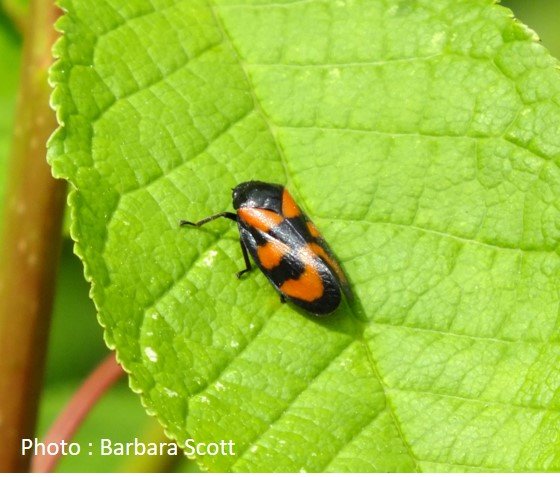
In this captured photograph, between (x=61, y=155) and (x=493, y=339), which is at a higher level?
(x=61, y=155)

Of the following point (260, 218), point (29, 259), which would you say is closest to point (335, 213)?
point (260, 218)

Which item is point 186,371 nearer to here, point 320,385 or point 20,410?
point 320,385

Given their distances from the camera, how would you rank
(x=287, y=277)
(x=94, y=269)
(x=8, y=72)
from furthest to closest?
(x=8, y=72) < (x=287, y=277) < (x=94, y=269)

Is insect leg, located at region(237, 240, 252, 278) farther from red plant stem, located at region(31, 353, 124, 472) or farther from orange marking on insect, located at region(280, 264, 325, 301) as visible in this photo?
red plant stem, located at region(31, 353, 124, 472)

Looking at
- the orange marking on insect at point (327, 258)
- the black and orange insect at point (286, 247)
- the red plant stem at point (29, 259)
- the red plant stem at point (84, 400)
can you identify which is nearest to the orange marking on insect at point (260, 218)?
the black and orange insect at point (286, 247)

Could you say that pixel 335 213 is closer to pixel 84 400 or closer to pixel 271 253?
pixel 271 253

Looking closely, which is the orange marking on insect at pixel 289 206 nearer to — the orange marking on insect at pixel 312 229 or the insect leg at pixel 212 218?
the orange marking on insect at pixel 312 229

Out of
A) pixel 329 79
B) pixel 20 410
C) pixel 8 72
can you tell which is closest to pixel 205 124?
pixel 329 79
